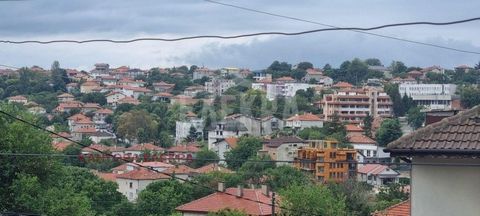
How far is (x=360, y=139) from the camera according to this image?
84500 millimetres

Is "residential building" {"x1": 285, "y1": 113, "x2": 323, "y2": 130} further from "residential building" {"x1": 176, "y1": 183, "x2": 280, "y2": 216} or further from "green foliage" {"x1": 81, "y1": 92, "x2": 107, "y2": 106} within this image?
"residential building" {"x1": 176, "y1": 183, "x2": 280, "y2": 216}

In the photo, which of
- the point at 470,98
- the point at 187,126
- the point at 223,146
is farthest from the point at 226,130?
the point at 470,98

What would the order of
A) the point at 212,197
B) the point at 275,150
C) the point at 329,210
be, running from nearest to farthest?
the point at 329,210, the point at 212,197, the point at 275,150

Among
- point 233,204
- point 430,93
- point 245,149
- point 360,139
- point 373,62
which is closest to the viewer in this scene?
point 233,204

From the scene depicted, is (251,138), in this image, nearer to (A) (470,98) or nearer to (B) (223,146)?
(B) (223,146)

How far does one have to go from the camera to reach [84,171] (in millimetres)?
54312

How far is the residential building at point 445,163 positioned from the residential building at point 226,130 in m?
90.4

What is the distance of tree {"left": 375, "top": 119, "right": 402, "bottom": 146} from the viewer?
Answer: 3162 inches

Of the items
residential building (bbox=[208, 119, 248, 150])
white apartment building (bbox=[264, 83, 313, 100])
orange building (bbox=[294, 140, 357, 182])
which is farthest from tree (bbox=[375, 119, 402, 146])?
white apartment building (bbox=[264, 83, 313, 100])

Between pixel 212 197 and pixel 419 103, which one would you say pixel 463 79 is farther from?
pixel 212 197

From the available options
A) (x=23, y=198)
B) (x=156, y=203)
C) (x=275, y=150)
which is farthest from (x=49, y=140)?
(x=275, y=150)

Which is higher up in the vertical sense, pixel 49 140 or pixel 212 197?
pixel 49 140

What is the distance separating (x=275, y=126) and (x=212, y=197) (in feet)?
232

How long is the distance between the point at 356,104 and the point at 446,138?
11641cm
